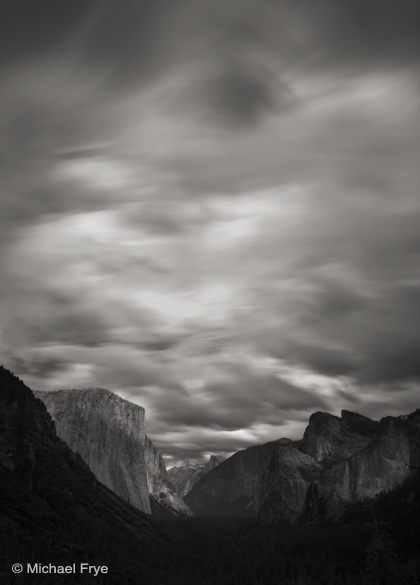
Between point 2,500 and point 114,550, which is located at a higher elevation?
point 2,500

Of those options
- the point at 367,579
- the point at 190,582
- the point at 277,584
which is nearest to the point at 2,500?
the point at 190,582

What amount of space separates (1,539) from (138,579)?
150 feet

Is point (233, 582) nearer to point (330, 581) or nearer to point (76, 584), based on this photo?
point (330, 581)

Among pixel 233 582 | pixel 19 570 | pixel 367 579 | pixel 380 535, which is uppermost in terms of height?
pixel 380 535

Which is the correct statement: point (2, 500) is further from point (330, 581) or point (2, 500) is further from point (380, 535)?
point (380, 535)

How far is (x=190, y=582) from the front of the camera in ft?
617

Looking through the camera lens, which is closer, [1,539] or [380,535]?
[380,535]

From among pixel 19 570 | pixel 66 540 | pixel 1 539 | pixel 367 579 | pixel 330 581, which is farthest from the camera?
pixel 66 540

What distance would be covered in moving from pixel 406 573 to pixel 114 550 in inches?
5925

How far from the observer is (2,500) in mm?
186250

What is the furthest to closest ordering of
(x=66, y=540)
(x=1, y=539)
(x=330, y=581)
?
(x=66, y=540) → (x=330, y=581) → (x=1, y=539)

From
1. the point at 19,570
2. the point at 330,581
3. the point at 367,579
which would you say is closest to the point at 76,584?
the point at 19,570

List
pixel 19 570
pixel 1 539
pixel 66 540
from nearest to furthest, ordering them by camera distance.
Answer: pixel 19 570
pixel 1 539
pixel 66 540

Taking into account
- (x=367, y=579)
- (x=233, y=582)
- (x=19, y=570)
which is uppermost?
(x=367, y=579)
